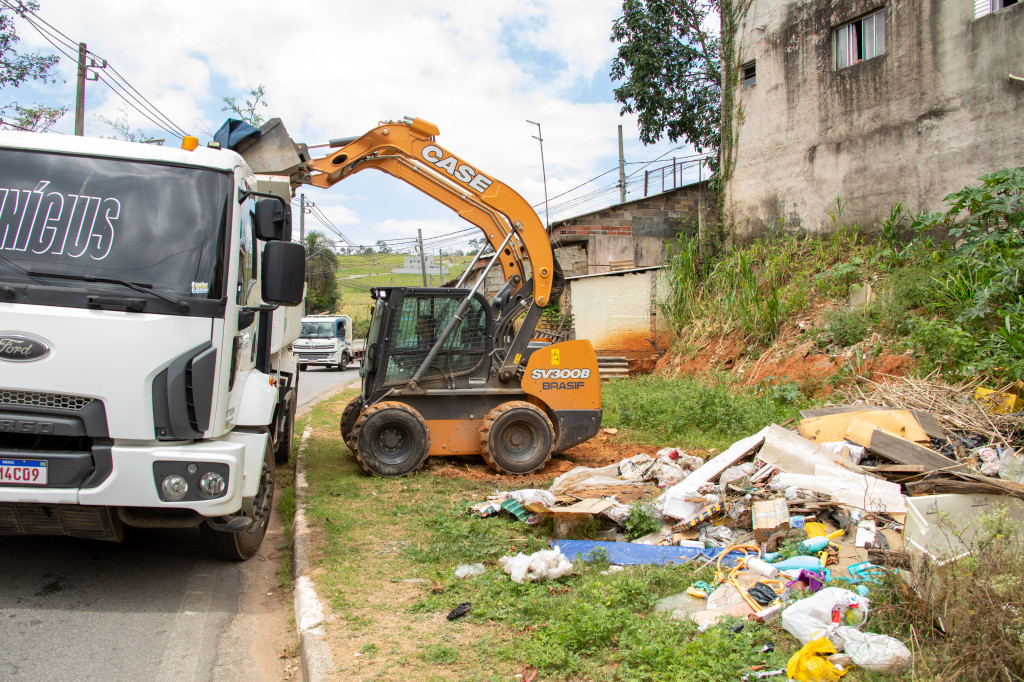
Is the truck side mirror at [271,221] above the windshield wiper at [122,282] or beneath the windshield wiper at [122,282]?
above

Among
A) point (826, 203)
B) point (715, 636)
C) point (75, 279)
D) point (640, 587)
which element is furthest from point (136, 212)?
point (826, 203)

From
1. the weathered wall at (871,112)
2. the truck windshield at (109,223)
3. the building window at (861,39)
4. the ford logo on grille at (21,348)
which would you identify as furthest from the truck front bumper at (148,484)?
the building window at (861,39)

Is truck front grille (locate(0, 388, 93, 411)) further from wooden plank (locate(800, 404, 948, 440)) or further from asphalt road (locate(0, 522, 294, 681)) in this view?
wooden plank (locate(800, 404, 948, 440))

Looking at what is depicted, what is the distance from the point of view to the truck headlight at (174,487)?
4.30 meters

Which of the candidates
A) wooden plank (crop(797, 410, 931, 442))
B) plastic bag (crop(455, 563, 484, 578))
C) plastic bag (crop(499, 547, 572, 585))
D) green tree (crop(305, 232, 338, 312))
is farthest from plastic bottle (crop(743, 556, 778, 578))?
green tree (crop(305, 232, 338, 312))

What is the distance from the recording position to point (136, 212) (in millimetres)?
4602

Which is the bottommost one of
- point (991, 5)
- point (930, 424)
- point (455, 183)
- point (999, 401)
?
point (930, 424)

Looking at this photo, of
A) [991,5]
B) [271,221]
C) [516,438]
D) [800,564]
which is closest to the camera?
[800,564]

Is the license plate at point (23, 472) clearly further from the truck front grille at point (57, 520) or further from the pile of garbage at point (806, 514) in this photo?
the pile of garbage at point (806, 514)

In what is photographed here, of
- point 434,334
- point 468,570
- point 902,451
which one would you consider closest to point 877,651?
point 468,570

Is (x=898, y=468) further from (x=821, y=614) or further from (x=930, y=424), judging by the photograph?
(x=821, y=614)

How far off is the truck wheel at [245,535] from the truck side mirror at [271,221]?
63.1 inches

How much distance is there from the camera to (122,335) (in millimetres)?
4238

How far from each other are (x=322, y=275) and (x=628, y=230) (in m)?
34.2
